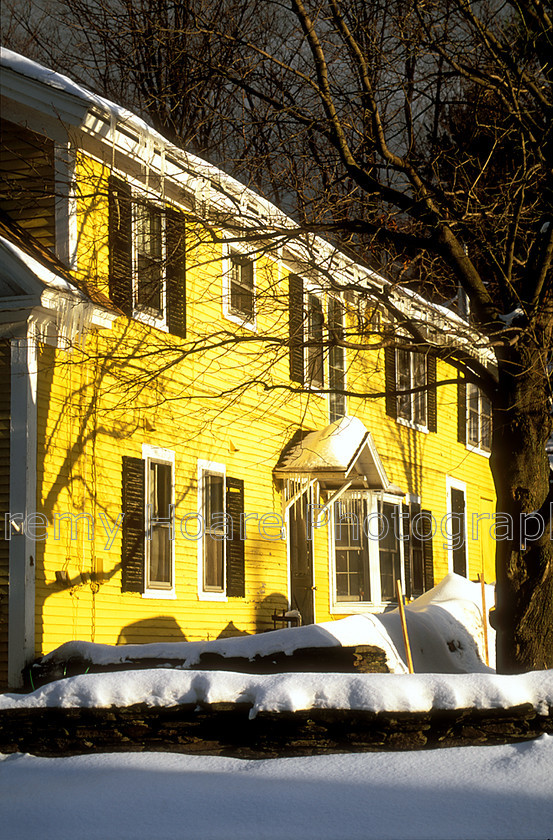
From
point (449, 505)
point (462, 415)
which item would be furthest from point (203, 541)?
point (462, 415)

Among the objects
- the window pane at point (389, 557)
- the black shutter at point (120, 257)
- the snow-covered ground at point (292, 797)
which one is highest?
the black shutter at point (120, 257)

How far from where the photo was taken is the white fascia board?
11289mm

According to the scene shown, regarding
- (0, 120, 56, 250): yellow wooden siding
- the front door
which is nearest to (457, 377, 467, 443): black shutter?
the front door

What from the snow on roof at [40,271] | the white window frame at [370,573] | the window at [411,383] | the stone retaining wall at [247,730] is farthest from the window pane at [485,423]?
the stone retaining wall at [247,730]

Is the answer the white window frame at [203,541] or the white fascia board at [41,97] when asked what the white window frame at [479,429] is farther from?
the white fascia board at [41,97]

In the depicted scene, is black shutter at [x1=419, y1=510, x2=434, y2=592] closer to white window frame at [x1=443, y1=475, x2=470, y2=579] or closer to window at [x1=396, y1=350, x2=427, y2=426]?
white window frame at [x1=443, y1=475, x2=470, y2=579]

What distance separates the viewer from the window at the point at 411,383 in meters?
20.2

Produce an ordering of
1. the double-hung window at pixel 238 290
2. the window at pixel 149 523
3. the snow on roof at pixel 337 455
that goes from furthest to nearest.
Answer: the snow on roof at pixel 337 455, the double-hung window at pixel 238 290, the window at pixel 149 523

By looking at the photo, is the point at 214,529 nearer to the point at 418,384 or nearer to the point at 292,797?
the point at 418,384

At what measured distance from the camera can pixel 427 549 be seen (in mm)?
20312

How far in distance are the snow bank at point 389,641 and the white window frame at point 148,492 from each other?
171 cm

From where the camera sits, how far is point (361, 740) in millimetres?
6184

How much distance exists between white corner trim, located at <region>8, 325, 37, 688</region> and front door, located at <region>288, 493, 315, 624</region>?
6.15 m

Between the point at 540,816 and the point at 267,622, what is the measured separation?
10102 millimetres
